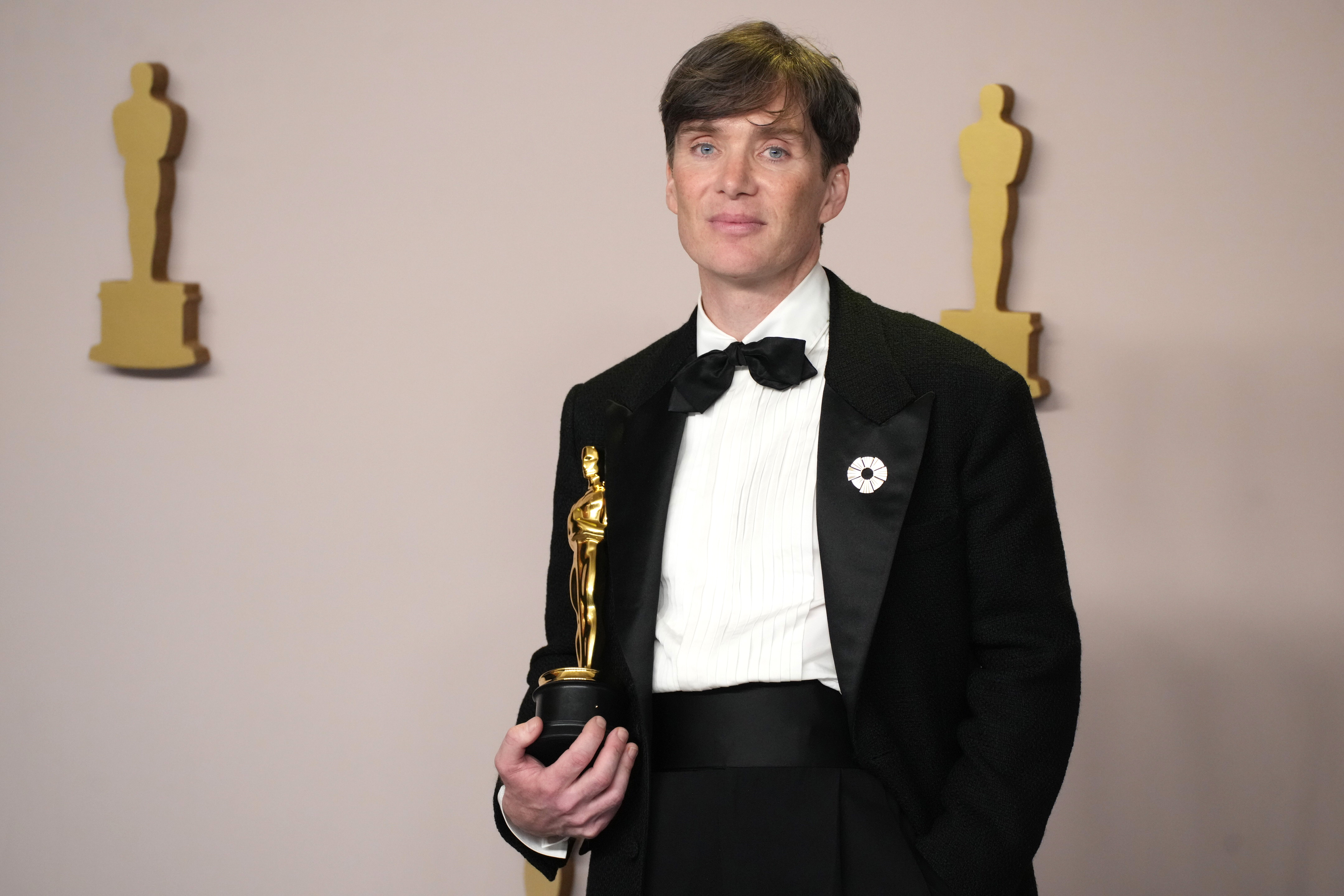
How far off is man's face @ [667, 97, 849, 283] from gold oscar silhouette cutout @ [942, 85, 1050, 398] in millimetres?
948

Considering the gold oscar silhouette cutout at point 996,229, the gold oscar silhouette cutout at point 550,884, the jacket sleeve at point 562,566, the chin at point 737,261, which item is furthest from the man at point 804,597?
the gold oscar silhouette cutout at point 550,884

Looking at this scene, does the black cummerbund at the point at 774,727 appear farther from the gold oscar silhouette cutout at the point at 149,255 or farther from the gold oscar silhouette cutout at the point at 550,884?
the gold oscar silhouette cutout at the point at 149,255

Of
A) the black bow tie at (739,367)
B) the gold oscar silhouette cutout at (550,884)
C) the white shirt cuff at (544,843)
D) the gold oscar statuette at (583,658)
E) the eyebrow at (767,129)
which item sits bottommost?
the gold oscar silhouette cutout at (550,884)

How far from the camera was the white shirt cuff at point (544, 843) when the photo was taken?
1.39 m

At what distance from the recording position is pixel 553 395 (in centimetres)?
252

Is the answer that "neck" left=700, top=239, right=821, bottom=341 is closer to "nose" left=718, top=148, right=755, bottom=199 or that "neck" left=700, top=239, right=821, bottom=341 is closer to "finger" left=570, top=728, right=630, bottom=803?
→ "nose" left=718, top=148, right=755, bottom=199

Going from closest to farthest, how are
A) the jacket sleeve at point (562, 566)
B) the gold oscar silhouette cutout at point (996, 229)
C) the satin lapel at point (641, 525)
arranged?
the satin lapel at point (641, 525) < the jacket sleeve at point (562, 566) < the gold oscar silhouette cutout at point (996, 229)

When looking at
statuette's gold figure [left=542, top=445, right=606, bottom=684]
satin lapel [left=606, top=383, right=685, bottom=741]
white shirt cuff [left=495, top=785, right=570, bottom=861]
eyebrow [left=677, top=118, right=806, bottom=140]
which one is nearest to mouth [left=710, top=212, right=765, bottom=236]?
eyebrow [left=677, top=118, right=806, bottom=140]

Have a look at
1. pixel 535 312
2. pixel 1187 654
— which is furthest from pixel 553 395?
pixel 1187 654

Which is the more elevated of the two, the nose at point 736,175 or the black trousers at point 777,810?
the nose at point 736,175

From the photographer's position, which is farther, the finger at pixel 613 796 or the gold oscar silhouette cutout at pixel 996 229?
the gold oscar silhouette cutout at pixel 996 229

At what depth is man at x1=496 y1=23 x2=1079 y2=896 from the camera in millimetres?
1245

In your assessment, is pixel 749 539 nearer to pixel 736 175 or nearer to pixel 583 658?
pixel 583 658

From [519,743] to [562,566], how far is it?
0.32 meters
